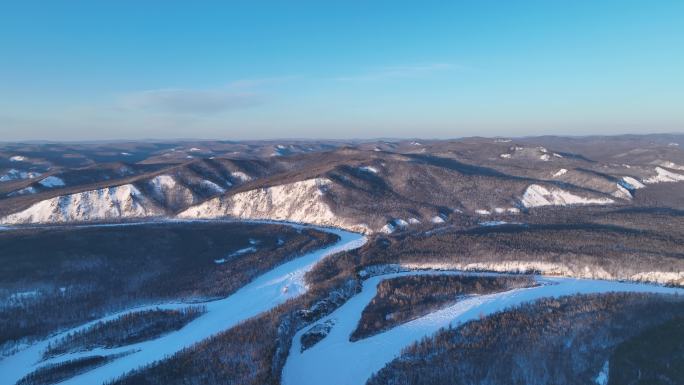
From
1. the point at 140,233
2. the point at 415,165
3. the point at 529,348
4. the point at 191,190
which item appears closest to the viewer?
the point at 529,348

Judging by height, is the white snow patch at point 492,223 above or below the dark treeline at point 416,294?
above

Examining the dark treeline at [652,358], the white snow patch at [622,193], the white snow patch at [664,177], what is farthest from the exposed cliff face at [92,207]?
the white snow patch at [664,177]

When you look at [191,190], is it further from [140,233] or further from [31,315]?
[31,315]

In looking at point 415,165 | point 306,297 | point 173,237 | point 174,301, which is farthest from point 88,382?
point 415,165

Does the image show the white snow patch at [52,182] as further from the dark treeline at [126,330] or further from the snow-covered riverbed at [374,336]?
the snow-covered riverbed at [374,336]

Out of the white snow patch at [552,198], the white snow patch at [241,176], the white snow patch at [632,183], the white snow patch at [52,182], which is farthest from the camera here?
the white snow patch at [241,176]

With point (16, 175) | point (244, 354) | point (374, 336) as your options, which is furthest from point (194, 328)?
point (16, 175)
